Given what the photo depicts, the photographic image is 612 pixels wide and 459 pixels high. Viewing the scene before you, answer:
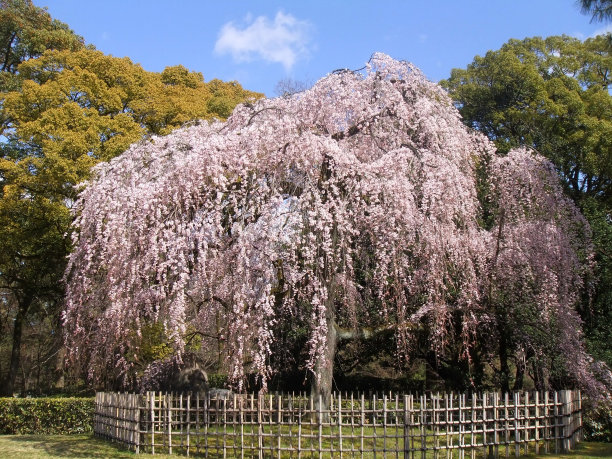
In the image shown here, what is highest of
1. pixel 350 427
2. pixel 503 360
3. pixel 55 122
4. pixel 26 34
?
pixel 26 34

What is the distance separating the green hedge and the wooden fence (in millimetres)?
3757

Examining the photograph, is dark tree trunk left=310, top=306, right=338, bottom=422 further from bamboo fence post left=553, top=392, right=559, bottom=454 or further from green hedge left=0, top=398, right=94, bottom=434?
green hedge left=0, top=398, right=94, bottom=434

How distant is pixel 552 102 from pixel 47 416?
1798 centimetres

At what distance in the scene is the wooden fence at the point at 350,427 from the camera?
8062 mm

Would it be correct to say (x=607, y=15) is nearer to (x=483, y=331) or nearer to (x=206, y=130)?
(x=483, y=331)

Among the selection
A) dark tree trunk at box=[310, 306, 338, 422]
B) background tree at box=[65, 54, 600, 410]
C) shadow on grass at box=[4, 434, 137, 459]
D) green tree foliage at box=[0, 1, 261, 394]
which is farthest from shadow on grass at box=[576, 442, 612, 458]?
green tree foliage at box=[0, 1, 261, 394]

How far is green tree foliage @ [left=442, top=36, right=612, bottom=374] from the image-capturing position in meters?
18.2

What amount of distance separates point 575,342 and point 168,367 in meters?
8.65

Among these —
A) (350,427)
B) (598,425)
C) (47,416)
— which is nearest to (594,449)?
(598,425)

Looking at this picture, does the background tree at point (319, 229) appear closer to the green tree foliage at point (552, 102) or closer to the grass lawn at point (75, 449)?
the grass lawn at point (75, 449)

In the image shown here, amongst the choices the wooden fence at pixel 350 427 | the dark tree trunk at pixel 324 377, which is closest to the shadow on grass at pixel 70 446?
the wooden fence at pixel 350 427

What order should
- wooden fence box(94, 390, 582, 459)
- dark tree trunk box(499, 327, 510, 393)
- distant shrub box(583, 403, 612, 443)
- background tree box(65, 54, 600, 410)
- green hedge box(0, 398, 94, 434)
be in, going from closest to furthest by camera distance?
wooden fence box(94, 390, 582, 459) < background tree box(65, 54, 600, 410) < distant shrub box(583, 403, 612, 443) < dark tree trunk box(499, 327, 510, 393) < green hedge box(0, 398, 94, 434)

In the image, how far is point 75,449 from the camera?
9719 mm

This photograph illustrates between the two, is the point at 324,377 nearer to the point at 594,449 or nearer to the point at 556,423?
the point at 556,423
